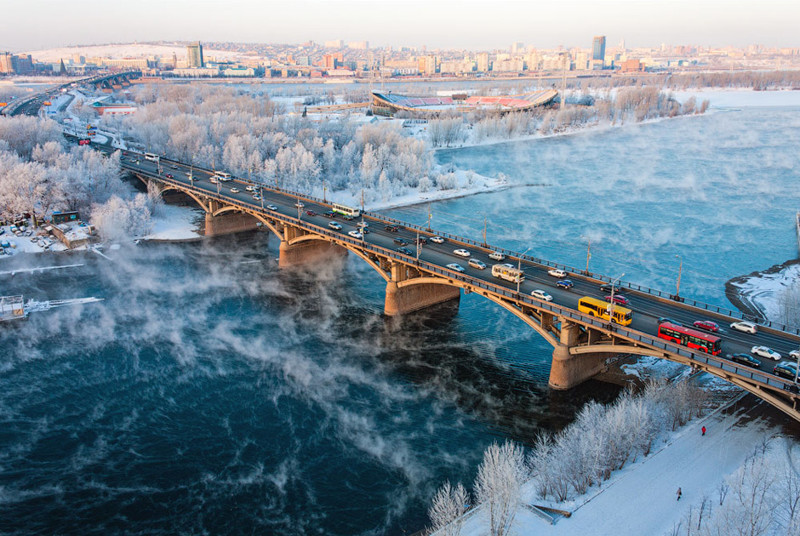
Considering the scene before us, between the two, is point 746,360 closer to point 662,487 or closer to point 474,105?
point 662,487

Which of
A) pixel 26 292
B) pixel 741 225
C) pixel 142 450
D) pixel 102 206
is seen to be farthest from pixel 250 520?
pixel 741 225

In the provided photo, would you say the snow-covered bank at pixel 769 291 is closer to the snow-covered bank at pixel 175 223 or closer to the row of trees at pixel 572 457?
the row of trees at pixel 572 457

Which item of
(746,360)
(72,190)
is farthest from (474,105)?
(746,360)

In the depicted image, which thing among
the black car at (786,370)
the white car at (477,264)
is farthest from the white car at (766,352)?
the white car at (477,264)

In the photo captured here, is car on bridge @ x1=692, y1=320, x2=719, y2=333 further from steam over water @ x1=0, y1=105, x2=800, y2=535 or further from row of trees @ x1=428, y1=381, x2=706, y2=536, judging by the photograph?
steam over water @ x1=0, y1=105, x2=800, y2=535

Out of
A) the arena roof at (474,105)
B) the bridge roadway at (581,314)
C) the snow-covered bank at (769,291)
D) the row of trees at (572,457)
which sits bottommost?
the snow-covered bank at (769,291)
